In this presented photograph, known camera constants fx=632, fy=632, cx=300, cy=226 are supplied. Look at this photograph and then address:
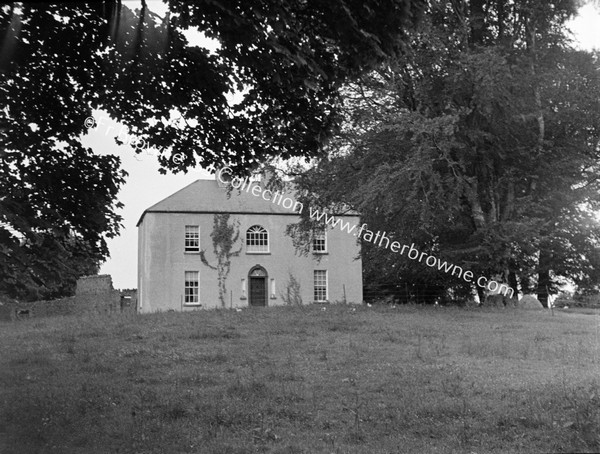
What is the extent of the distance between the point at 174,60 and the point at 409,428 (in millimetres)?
6774

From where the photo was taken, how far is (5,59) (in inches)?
400

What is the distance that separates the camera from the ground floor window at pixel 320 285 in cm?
3728

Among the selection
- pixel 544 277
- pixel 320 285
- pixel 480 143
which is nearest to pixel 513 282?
pixel 544 277

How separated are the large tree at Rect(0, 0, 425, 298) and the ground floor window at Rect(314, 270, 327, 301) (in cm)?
2586

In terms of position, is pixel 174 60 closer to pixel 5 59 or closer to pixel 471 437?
pixel 5 59

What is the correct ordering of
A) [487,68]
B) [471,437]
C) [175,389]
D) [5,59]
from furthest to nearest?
[487,68], [175,389], [5,59], [471,437]

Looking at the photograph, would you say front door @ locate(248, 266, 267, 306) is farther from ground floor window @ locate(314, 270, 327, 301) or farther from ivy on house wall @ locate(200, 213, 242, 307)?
ground floor window @ locate(314, 270, 327, 301)

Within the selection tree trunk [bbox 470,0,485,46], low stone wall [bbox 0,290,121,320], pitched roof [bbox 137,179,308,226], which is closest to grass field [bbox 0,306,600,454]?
tree trunk [bbox 470,0,485,46]

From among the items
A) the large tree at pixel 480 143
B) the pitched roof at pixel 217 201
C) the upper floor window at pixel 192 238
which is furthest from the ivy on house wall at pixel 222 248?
the large tree at pixel 480 143

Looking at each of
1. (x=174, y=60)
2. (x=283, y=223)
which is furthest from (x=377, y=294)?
(x=174, y=60)

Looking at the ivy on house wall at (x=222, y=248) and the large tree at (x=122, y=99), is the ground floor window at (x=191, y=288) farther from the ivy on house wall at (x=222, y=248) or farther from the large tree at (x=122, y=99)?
the large tree at (x=122, y=99)

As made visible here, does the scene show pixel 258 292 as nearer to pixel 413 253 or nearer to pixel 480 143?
pixel 413 253

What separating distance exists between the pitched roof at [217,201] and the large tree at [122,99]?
24400mm

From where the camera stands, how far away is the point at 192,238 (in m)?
36.2
